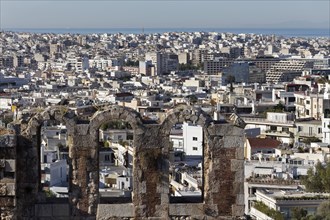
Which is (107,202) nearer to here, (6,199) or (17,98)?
(6,199)

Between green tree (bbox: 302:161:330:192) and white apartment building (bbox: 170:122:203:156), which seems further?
white apartment building (bbox: 170:122:203:156)

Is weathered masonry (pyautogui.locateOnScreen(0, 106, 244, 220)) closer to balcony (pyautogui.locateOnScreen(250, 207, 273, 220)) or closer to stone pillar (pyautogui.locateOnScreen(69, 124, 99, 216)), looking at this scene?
stone pillar (pyautogui.locateOnScreen(69, 124, 99, 216))

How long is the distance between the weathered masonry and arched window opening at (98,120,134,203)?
8.92m

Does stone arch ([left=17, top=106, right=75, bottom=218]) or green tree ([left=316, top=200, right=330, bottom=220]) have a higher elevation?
stone arch ([left=17, top=106, right=75, bottom=218])

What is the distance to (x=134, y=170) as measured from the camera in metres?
16.1

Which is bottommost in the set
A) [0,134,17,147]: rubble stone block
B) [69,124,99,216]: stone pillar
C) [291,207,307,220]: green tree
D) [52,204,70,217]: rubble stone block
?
[291,207,307,220]: green tree

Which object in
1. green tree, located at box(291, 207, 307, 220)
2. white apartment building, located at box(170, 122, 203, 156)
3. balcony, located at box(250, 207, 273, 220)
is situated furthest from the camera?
white apartment building, located at box(170, 122, 203, 156)

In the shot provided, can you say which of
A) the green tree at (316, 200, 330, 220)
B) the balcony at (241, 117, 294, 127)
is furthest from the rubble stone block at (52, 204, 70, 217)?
the balcony at (241, 117, 294, 127)

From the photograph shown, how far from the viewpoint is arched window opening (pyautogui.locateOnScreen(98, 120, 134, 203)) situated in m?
35.0

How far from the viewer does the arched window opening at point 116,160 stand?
3505 centimetres

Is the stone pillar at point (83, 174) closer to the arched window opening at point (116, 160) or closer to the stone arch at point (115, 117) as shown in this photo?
the stone arch at point (115, 117)

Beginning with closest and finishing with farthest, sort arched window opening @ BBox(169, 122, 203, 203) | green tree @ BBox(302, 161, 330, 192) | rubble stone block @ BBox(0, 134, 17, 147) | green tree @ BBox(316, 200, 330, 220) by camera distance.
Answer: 1. rubble stone block @ BBox(0, 134, 17, 147)
2. green tree @ BBox(316, 200, 330, 220)
3. arched window opening @ BBox(169, 122, 203, 203)
4. green tree @ BBox(302, 161, 330, 192)

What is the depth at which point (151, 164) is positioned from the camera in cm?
1612

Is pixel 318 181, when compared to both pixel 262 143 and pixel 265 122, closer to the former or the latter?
pixel 262 143
